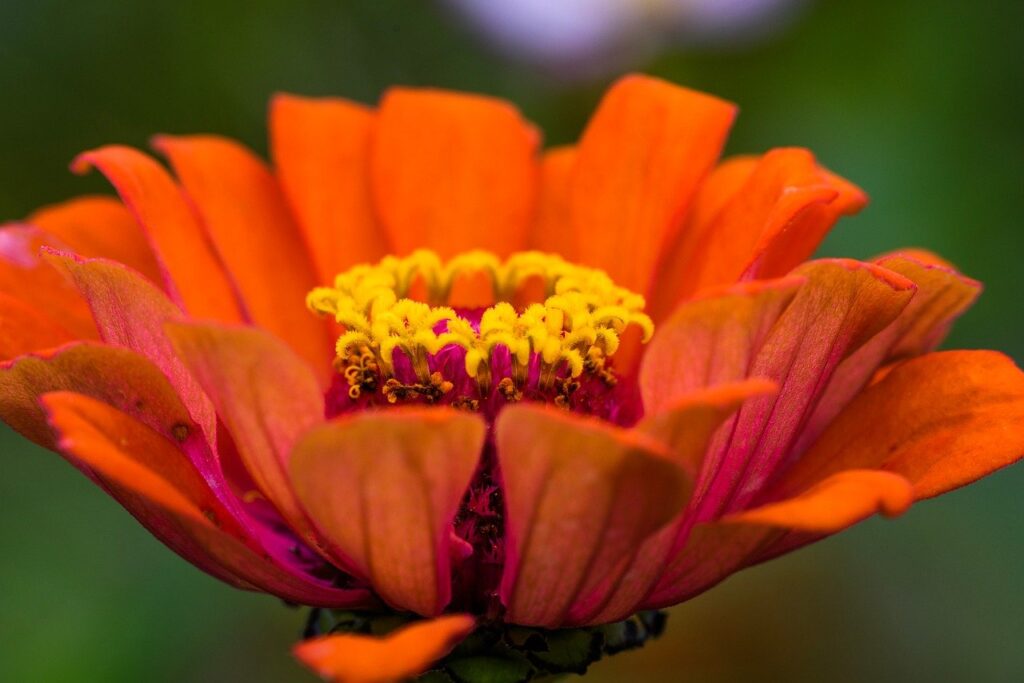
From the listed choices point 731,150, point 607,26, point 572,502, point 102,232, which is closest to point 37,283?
point 102,232

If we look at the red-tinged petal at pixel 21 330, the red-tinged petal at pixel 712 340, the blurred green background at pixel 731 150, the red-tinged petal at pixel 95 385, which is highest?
the red-tinged petal at pixel 712 340

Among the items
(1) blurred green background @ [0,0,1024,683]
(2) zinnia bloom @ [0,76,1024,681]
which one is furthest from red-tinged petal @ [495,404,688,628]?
(1) blurred green background @ [0,0,1024,683]

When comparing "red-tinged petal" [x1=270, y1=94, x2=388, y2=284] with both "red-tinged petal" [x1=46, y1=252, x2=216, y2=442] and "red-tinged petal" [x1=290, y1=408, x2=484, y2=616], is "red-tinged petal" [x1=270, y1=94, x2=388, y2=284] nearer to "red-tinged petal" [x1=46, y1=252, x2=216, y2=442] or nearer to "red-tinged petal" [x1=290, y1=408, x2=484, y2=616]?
"red-tinged petal" [x1=46, y1=252, x2=216, y2=442]

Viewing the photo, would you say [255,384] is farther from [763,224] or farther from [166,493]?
[763,224]

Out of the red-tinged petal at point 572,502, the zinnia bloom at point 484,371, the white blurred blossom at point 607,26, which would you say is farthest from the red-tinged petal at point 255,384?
the white blurred blossom at point 607,26

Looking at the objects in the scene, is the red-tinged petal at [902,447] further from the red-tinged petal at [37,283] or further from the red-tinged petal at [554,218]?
the red-tinged petal at [37,283]

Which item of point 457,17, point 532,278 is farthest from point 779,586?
point 457,17
